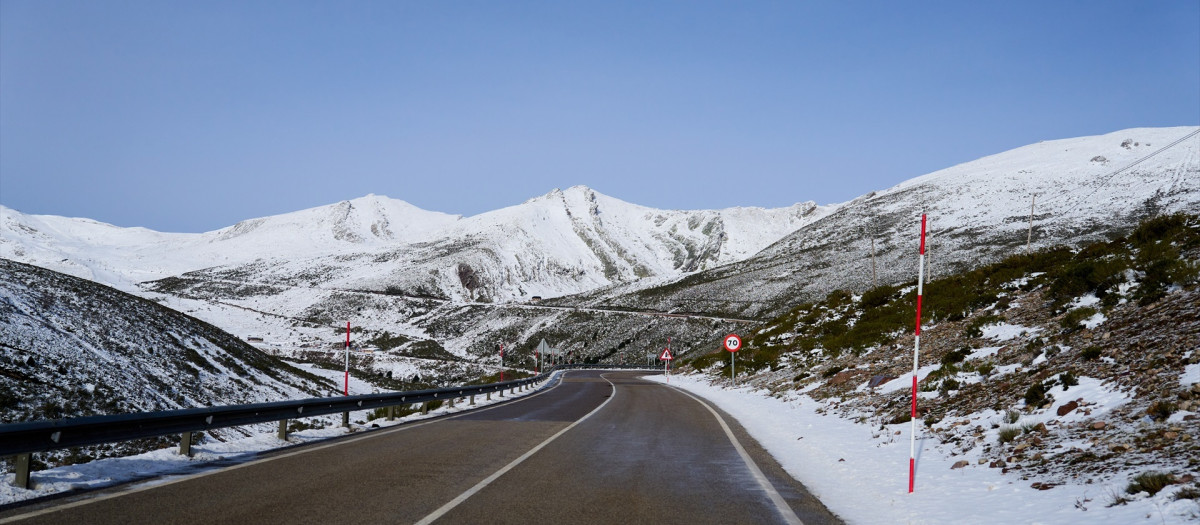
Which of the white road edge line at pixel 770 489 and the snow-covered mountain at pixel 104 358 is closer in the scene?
the white road edge line at pixel 770 489

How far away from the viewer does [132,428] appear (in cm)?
905

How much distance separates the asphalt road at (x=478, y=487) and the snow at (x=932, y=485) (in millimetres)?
615

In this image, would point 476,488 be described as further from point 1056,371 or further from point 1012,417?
point 1056,371

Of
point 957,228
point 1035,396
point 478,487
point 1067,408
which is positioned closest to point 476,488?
point 478,487

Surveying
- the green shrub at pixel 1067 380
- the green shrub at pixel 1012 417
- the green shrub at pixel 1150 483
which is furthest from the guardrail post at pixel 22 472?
the green shrub at pixel 1067 380

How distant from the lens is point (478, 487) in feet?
27.4

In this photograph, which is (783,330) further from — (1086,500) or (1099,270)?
(1086,500)

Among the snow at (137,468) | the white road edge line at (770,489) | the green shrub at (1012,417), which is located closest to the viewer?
the white road edge line at (770,489)

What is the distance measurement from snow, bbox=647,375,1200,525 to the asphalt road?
62 centimetres

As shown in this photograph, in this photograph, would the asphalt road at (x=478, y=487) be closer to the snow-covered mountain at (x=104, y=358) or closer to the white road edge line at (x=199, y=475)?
the white road edge line at (x=199, y=475)

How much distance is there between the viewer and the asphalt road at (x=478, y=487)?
6.77 m

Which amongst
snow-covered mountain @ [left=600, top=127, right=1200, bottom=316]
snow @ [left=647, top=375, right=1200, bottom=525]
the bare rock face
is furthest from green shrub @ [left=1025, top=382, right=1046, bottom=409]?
snow-covered mountain @ [left=600, top=127, right=1200, bottom=316]

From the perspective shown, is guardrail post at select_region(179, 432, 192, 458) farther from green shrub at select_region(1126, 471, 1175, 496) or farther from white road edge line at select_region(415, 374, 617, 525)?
green shrub at select_region(1126, 471, 1175, 496)

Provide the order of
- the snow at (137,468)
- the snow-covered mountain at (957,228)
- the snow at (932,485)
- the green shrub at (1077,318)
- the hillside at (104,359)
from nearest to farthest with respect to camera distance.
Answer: the snow at (932,485)
the snow at (137,468)
the green shrub at (1077,318)
the hillside at (104,359)
the snow-covered mountain at (957,228)
